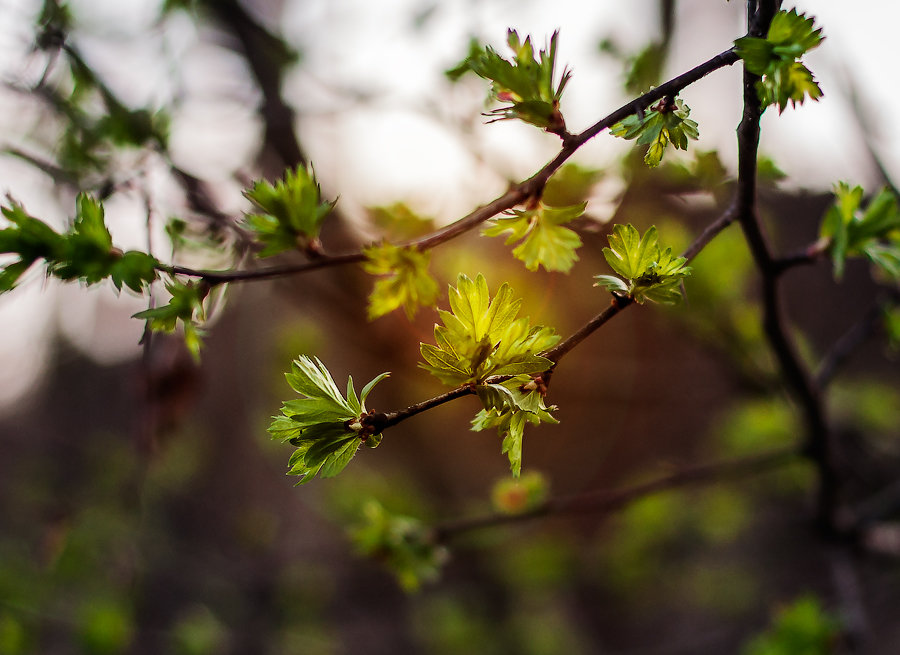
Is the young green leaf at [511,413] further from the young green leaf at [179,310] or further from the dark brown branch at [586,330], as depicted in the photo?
the young green leaf at [179,310]

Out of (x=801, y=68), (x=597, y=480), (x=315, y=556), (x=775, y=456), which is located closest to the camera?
(x=801, y=68)

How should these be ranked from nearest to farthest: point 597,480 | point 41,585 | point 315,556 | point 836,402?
1. point 836,402
2. point 41,585
3. point 597,480
4. point 315,556

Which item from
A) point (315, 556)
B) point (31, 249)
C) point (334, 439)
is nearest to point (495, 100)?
point (334, 439)

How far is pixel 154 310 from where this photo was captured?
504 mm

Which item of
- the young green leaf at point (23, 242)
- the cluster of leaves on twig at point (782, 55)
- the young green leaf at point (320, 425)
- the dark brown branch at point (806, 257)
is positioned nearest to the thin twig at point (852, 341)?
the dark brown branch at point (806, 257)

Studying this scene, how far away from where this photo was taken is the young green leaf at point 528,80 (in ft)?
1.51

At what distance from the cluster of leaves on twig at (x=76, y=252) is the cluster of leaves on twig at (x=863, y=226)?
0.73 m

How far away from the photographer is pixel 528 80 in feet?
1.53

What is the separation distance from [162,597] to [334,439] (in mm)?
5001

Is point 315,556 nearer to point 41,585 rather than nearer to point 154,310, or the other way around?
point 41,585

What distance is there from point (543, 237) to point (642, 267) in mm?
93

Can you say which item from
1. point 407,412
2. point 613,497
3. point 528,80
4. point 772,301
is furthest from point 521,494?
point 528,80

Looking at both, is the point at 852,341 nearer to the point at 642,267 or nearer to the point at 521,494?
the point at 521,494

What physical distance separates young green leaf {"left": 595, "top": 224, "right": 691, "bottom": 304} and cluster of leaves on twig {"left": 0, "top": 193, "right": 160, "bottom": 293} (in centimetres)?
42
